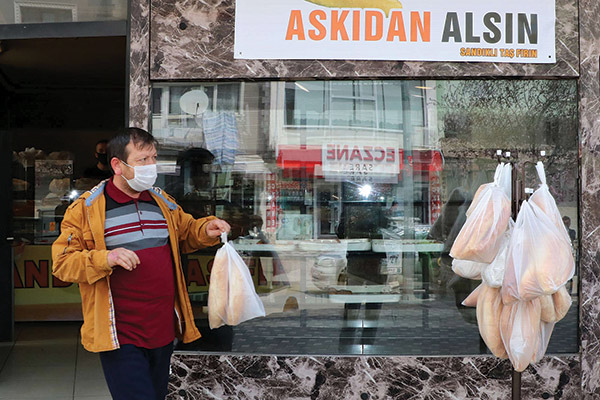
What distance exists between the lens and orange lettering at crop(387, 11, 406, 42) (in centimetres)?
440

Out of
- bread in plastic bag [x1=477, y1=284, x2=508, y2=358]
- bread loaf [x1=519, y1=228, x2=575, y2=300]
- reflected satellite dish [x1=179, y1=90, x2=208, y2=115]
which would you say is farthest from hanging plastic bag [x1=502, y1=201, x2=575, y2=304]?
reflected satellite dish [x1=179, y1=90, x2=208, y2=115]

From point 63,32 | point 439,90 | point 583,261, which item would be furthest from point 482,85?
point 63,32

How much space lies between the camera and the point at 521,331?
122 inches

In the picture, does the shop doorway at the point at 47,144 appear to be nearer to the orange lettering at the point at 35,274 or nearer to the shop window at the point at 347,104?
the orange lettering at the point at 35,274

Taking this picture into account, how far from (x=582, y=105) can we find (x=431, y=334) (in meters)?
1.95

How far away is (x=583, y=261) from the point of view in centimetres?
443

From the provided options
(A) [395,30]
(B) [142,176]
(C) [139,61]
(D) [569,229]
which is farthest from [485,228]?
(C) [139,61]

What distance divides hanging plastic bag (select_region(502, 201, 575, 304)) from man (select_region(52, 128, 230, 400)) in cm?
144

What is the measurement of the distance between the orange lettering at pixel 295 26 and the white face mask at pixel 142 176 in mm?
1706

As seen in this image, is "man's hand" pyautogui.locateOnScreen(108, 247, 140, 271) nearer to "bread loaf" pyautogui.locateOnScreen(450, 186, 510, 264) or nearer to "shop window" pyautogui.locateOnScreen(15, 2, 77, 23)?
"bread loaf" pyautogui.locateOnScreen(450, 186, 510, 264)

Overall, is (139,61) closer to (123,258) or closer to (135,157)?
(135,157)

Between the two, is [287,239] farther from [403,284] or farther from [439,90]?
[439,90]

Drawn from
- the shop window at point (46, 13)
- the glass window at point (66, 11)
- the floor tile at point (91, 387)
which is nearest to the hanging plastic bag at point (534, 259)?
the glass window at point (66, 11)

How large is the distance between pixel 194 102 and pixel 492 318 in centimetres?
263
